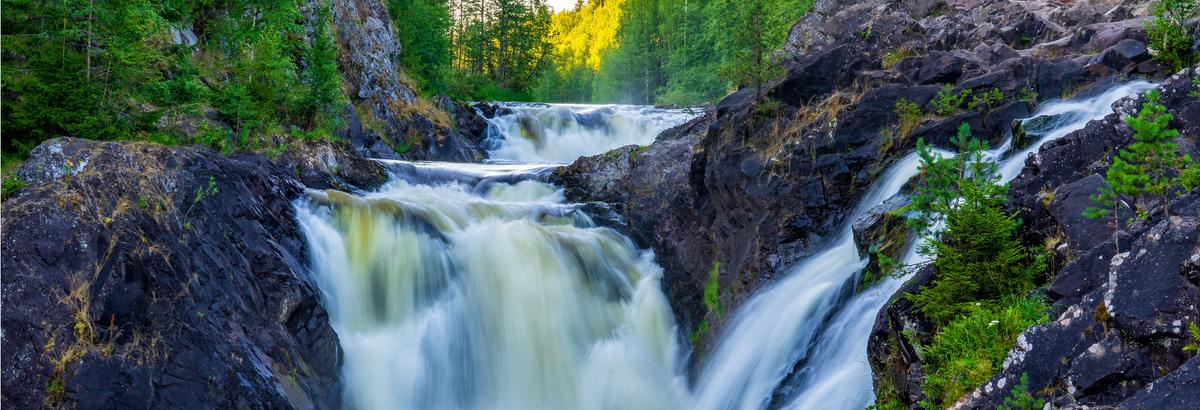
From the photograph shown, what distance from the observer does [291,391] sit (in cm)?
832

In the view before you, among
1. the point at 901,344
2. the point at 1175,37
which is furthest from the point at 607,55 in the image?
the point at 901,344

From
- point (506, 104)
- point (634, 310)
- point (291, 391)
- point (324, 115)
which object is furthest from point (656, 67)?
point (291, 391)

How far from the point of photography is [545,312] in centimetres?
1208

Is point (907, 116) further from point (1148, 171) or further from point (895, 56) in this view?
point (1148, 171)

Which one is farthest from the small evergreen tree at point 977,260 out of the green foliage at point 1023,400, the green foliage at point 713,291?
the green foliage at point 713,291

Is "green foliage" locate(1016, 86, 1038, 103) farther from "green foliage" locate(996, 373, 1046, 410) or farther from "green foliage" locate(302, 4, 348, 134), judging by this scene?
"green foliage" locate(302, 4, 348, 134)

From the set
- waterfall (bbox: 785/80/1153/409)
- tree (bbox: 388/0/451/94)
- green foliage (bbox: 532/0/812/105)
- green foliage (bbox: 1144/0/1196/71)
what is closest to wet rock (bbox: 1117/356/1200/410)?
waterfall (bbox: 785/80/1153/409)

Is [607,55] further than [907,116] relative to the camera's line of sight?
Yes

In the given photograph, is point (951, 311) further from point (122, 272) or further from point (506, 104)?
point (506, 104)

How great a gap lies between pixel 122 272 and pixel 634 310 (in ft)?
25.5

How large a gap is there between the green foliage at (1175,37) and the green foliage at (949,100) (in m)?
2.17

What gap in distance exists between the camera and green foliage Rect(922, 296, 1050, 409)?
4.70 meters

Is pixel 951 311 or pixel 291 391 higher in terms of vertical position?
pixel 951 311

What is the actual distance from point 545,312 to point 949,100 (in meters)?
6.90
